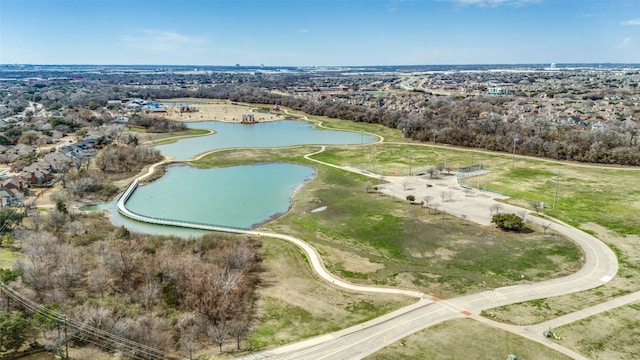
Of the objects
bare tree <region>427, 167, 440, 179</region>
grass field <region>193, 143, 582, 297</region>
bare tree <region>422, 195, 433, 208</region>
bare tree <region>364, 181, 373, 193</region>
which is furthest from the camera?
bare tree <region>427, 167, 440, 179</region>

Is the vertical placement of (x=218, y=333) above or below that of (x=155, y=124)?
below

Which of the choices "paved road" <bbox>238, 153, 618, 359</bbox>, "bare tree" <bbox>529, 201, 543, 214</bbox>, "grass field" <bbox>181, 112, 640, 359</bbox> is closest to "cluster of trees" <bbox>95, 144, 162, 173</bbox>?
"grass field" <bbox>181, 112, 640, 359</bbox>

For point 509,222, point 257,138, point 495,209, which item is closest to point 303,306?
point 509,222

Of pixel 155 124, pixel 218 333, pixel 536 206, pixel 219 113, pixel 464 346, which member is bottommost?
pixel 464 346

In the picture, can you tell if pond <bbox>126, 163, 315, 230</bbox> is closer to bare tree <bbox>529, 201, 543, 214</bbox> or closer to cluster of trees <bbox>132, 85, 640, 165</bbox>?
bare tree <bbox>529, 201, 543, 214</bbox>

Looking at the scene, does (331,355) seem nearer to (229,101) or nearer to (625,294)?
(625,294)

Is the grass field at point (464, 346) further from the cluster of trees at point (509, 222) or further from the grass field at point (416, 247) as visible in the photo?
the cluster of trees at point (509, 222)

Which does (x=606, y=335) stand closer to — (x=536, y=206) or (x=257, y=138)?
(x=536, y=206)

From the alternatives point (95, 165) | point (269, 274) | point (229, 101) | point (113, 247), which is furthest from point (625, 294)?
point (229, 101)

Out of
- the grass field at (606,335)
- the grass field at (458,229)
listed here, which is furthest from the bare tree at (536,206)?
the grass field at (606,335)
